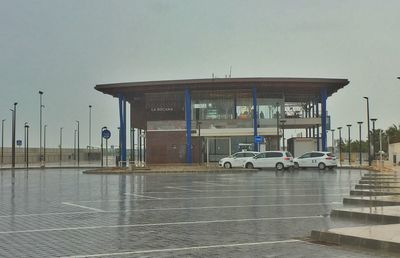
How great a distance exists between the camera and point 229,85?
63.2 meters

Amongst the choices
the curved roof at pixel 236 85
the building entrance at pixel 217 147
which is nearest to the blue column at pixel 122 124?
the curved roof at pixel 236 85

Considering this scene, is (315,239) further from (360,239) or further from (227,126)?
(227,126)

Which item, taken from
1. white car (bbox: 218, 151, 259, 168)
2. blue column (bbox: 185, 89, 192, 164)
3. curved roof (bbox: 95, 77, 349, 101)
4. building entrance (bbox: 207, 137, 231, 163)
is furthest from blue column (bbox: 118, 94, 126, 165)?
white car (bbox: 218, 151, 259, 168)

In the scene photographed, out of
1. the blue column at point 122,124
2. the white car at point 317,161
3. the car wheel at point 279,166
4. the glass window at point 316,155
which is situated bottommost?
the car wheel at point 279,166

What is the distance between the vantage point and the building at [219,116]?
6359 cm

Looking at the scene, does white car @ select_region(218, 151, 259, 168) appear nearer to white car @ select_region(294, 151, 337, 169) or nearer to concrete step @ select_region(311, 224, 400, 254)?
white car @ select_region(294, 151, 337, 169)

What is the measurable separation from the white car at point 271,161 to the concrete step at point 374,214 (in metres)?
32.7

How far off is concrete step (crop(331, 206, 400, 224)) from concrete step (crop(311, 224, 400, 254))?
1710 millimetres

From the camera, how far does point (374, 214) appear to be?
39.4ft

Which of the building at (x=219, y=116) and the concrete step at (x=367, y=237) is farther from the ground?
the building at (x=219, y=116)

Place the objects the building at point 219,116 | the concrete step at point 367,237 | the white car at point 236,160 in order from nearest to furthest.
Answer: the concrete step at point 367,237, the white car at point 236,160, the building at point 219,116

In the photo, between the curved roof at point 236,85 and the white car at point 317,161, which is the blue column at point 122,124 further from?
the white car at point 317,161

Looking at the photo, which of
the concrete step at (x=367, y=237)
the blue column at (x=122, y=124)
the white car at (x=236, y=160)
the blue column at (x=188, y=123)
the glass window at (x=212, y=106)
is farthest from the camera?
the glass window at (x=212, y=106)

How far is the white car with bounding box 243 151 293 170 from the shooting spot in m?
45.8
